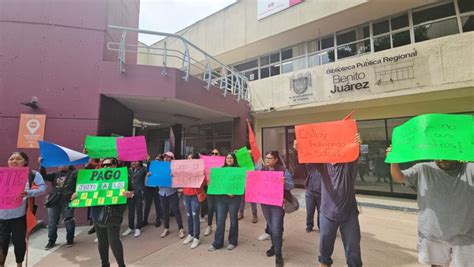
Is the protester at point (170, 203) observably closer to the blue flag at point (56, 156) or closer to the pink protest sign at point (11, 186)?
the blue flag at point (56, 156)

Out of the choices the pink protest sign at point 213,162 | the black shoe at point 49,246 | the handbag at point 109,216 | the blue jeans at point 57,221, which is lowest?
the black shoe at point 49,246

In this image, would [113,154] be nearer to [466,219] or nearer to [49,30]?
[49,30]

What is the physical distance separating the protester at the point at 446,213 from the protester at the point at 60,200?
5.27 metres

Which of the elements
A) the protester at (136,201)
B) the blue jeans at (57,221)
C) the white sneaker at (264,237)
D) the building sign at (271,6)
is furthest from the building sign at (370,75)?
the blue jeans at (57,221)

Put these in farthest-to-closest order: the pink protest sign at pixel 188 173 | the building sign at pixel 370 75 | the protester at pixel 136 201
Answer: the building sign at pixel 370 75
the protester at pixel 136 201
the pink protest sign at pixel 188 173

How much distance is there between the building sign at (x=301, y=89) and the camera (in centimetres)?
877

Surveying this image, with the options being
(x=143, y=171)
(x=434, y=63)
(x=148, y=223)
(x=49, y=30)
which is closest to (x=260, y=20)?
(x=434, y=63)

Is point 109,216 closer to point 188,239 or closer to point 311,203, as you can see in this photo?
point 188,239

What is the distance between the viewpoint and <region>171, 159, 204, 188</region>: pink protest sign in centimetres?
435

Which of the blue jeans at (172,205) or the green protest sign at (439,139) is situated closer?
the green protest sign at (439,139)

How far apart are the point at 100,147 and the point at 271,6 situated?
9034 millimetres

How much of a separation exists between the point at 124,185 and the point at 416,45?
8.74 meters

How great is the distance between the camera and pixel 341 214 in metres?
2.67

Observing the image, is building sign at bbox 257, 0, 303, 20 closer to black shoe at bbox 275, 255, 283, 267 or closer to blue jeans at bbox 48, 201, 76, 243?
black shoe at bbox 275, 255, 283, 267
